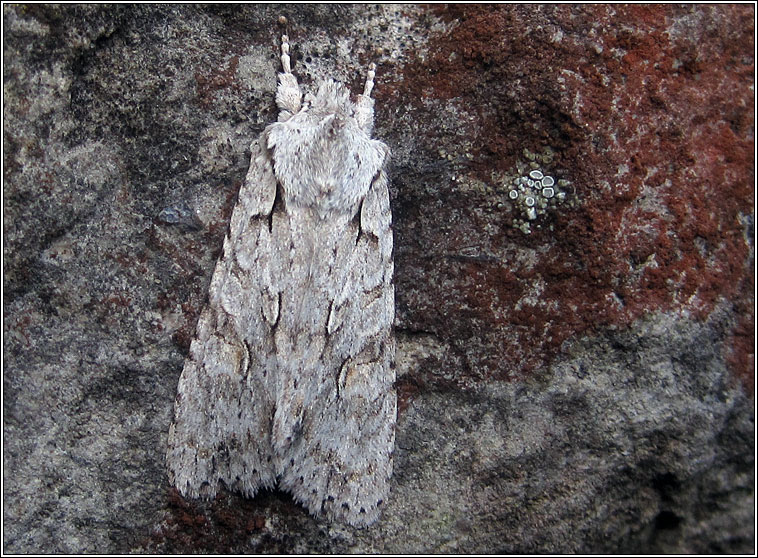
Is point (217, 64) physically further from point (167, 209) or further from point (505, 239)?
point (505, 239)

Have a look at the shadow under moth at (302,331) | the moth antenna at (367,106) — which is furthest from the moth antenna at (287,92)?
the moth antenna at (367,106)

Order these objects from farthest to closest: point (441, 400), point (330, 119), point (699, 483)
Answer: point (699, 483) → point (441, 400) → point (330, 119)

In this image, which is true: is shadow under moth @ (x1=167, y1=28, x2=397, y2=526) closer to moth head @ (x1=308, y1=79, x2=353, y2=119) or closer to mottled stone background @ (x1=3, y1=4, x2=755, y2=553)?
moth head @ (x1=308, y1=79, x2=353, y2=119)

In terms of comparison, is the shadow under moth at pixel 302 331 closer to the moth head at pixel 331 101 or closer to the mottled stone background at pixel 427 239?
the moth head at pixel 331 101

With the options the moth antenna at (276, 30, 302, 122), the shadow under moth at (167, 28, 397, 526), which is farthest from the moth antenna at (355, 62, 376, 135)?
the moth antenna at (276, 30, 302, 122)

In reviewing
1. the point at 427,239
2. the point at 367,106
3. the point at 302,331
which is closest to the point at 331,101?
the point at 367,106

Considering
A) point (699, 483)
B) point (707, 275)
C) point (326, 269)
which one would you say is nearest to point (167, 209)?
point (326, 269)
